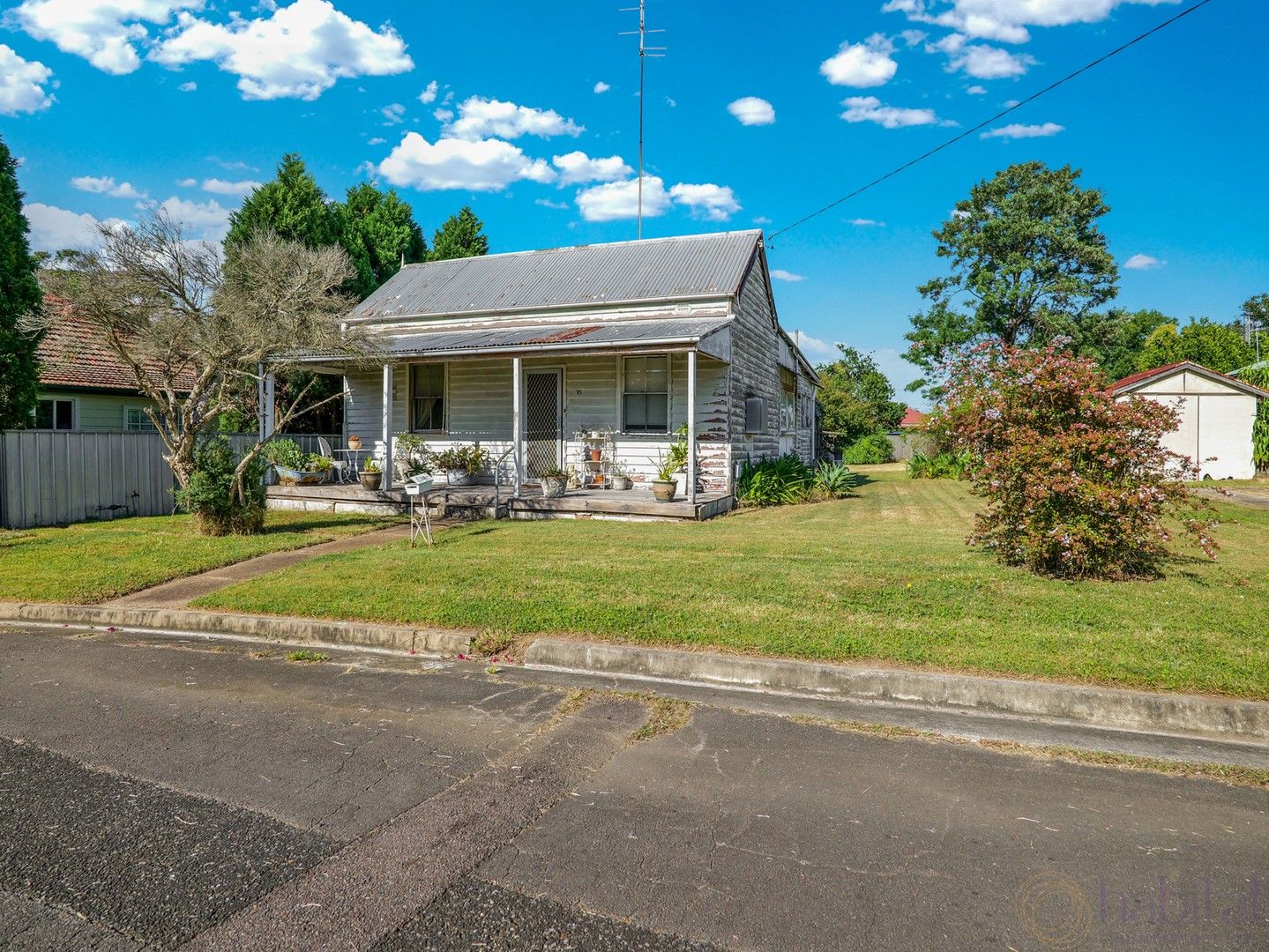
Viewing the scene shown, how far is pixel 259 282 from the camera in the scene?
12.0m

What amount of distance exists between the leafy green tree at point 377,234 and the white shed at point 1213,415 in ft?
84.3

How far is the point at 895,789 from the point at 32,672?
6.11 m

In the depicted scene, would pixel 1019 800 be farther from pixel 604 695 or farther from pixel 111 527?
pixel 111 527

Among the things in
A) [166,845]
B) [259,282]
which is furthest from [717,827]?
[259,282]

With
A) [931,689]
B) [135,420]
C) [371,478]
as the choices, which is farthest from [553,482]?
[135,420]

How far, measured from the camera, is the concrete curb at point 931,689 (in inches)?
180

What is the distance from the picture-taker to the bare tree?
1096 centimetres

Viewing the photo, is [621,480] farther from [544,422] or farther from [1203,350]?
[1203,350]

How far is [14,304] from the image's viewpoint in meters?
14.1

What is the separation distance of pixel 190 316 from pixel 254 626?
22.3 ft

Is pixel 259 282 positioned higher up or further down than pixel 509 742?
higher up

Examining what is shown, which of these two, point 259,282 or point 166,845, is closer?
point 166,845

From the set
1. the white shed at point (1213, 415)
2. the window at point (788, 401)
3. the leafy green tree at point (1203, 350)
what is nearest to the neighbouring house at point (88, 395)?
the window at point (788, 401)

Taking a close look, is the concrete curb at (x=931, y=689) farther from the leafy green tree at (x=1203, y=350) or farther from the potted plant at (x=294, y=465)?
the leafy green tree at (x=1203, y=350)
